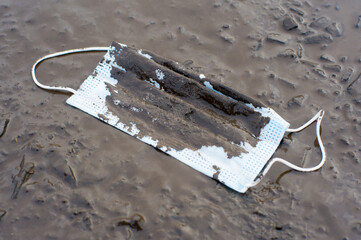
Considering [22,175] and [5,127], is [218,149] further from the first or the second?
[5,127]

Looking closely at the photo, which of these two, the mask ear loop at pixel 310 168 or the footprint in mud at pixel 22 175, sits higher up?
the mask ear loop at pixel 310 168

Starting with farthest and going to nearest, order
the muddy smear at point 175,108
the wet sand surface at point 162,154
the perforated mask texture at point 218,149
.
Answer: the muddy smear at point 175,108
the perforated mask texture at point 218,149
the wet sand surface at point 162,154

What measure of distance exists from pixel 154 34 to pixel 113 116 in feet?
3.42

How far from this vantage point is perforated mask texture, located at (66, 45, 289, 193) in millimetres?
2355

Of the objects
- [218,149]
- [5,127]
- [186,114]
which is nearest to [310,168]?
[218,149]

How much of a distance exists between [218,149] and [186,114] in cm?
39

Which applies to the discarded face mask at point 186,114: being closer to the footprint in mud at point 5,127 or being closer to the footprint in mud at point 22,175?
the footprint in mud at point 5,127

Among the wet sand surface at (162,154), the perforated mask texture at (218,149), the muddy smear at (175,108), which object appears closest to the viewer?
the wet sand surface at (162,154)

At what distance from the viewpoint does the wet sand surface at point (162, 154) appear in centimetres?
222

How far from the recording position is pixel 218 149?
7.99ft

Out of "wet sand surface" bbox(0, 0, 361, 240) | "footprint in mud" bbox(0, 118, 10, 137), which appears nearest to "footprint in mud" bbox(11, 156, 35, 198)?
"wet sand surface" bbox(0, 0, 361, 240)

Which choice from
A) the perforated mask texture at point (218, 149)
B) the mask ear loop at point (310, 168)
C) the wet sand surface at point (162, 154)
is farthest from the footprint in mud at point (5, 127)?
the mask ear loop at point (310, 168)

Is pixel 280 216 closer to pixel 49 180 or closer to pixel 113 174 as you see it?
pixel 113 174

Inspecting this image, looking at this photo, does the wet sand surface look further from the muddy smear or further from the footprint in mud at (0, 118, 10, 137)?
the muddy smear
